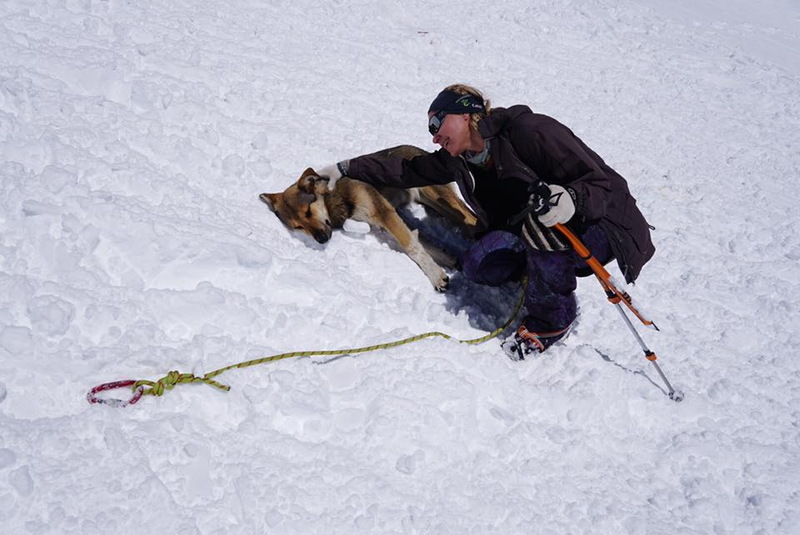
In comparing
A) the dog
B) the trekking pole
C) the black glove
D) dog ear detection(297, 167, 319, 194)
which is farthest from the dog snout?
the trekking pole

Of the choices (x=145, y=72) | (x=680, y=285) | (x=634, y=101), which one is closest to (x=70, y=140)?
(x=145, y=72)

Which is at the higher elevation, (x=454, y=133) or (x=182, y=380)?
(x=454, y=133)

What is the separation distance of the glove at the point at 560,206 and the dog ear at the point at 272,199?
2.27 m

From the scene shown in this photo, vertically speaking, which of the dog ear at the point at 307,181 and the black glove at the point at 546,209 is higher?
the black glove at the point at 546,209

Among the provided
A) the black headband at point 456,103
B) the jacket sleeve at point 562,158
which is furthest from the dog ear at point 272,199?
the jacket sleeve at point 562,158

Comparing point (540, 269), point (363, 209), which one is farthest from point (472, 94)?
point (363, 209)

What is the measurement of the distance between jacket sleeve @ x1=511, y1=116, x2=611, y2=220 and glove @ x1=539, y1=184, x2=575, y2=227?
124mm

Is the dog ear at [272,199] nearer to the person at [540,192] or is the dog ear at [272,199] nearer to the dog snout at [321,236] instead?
the dog snout at [321,236]

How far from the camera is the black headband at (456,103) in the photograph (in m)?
→ 3.40

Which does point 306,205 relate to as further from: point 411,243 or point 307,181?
point 411,243

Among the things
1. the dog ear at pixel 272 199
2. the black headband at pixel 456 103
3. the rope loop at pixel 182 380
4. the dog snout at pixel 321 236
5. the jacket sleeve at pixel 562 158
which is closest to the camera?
the rope loop at pixel 182 380

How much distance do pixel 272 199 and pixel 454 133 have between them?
1766 millimetres

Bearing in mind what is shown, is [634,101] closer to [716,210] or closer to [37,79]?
[716,210]

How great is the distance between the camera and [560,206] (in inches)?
123
